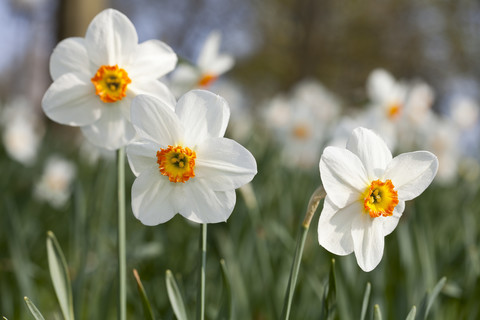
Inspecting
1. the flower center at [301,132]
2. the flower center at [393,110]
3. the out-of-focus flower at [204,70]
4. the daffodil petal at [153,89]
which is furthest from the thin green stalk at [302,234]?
the flower center at [301,132]

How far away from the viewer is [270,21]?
14.4m

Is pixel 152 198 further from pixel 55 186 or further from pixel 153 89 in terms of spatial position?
pixel 55 186

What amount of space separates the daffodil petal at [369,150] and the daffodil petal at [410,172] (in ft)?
0.07

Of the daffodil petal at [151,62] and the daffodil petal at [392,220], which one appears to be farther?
the daffodil petal at [151,62]

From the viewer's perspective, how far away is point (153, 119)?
0.77 metres

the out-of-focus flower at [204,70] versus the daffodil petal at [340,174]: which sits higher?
the out-of-focus flower at [204,70]

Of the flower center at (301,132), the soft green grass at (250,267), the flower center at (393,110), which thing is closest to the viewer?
the soft green grass at (250,267)

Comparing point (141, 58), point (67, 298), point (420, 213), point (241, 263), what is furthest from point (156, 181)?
point (241, 263)

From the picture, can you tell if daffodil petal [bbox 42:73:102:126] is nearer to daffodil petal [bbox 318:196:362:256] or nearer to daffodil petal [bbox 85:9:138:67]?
daffodil petal [bbox 85:9:138:67]

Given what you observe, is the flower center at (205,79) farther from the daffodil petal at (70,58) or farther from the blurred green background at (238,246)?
the daffodil petal at (70,58)

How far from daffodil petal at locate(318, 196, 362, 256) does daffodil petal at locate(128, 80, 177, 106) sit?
335 millimetres

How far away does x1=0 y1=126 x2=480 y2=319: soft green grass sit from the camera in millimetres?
1447

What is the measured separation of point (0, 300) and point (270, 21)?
44.4 ft

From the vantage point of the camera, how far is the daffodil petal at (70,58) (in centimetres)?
90
